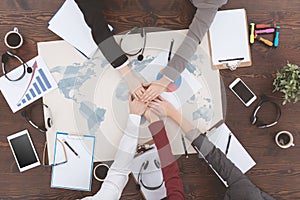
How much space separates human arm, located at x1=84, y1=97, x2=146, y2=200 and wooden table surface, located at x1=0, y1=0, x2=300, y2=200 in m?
0.08

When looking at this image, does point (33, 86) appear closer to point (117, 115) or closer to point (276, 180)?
point (117, 115)

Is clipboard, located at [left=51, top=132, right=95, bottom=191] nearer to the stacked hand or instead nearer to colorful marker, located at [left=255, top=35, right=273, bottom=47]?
the stacked hand

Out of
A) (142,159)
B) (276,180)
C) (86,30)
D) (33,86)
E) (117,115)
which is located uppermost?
(86,30)

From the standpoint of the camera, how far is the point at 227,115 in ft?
4.21

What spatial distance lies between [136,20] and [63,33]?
245 millimetres

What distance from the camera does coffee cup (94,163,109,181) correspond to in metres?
1.26

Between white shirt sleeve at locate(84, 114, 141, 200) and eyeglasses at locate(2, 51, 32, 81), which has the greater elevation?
eyeglasses at locate(2, 51, 32, 81)

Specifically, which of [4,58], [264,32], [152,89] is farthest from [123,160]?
[264,32]

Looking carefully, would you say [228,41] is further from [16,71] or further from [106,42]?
[16,71]

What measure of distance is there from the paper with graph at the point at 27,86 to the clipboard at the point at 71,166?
0.15m

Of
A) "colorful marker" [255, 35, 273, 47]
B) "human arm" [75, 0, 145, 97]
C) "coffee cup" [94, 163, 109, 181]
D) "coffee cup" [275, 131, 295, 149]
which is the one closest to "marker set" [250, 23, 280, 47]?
"colorful marker" [255, 35, 273, 47]

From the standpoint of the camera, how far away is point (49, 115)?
127cm

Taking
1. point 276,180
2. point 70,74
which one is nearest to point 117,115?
point 70,74

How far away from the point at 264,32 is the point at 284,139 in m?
0.36
